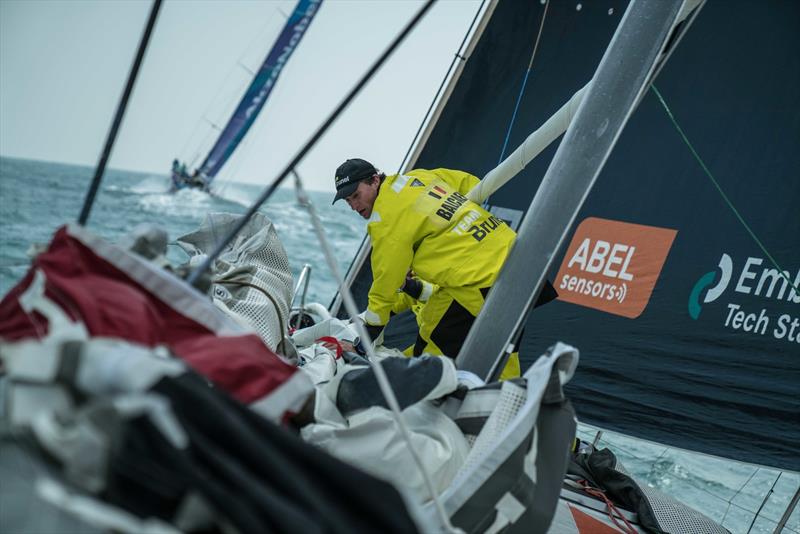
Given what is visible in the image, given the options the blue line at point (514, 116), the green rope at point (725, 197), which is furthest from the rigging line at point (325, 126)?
the blue line at point (514, 116)

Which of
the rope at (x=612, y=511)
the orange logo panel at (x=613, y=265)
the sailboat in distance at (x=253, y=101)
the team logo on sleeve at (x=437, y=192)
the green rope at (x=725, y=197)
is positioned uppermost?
the sailboat in distance at (x=253, y=101)

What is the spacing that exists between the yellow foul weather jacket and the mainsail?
90cm

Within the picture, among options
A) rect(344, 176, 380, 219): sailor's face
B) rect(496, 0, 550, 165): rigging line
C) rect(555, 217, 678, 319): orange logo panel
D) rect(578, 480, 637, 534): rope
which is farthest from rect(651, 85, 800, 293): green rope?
rect(578, 480, 637, 534): rope

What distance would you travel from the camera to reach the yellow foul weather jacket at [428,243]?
1.92 metres

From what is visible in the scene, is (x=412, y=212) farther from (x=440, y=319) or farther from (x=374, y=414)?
(x=374, y=414)

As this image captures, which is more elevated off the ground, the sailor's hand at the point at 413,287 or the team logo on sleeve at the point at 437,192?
the team logo on sleeve at the point at 437,192

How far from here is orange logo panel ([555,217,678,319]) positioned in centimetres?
257

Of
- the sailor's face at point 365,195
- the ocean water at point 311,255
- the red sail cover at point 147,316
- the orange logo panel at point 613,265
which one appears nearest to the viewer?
the red sail cover at point 147,316

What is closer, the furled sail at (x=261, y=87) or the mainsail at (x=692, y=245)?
the mainsail at (x=692, y=245)

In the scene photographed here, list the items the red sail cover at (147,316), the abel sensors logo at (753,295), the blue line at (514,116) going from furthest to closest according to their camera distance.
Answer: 1. the blue line at (514,116)
2. the abel sensors logo at (753,295)
3. the red sail cover at (147,316)

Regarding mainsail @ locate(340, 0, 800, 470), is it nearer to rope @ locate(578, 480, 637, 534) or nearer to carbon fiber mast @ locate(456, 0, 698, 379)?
rope @ locate(578, 480, 637, 534)

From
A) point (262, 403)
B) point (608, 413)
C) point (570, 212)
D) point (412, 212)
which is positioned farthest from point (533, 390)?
point (608, 413)

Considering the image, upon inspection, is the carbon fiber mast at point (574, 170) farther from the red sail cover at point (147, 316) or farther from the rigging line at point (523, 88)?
the rigging line at point (523, 88)

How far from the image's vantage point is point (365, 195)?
80.4 inches
